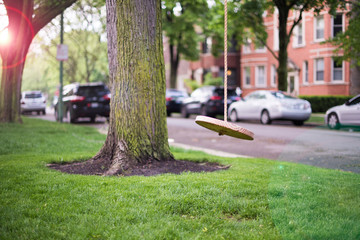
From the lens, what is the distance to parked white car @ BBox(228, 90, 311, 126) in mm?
19188

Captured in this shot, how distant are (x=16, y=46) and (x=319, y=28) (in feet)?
82.2

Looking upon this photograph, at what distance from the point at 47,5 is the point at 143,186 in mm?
13286

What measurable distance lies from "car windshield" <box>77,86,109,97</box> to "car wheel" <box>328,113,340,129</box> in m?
10.6

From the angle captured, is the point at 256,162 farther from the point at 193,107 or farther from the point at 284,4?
the point at 193,107

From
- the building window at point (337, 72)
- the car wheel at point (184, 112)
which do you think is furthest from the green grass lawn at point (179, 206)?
the building window at point (337, 72)

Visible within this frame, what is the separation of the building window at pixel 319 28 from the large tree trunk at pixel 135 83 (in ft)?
99.0

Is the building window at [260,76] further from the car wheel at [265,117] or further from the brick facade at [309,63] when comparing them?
the car wheel at [265,117]

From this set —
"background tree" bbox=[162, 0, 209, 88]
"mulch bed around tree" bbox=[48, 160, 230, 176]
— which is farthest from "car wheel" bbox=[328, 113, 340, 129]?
"background tree" bbox=[162, 0, 209, 88]

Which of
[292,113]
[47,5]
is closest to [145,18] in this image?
[47,5]

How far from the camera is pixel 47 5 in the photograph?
54.1ft

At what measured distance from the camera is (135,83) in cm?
638

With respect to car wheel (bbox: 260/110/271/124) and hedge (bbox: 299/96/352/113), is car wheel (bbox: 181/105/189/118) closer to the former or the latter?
car wheel (bbox: 260/110/271/124)

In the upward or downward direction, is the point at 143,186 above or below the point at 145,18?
below

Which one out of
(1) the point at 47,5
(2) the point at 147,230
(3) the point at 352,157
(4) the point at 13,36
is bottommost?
(2) the point at 147,230
